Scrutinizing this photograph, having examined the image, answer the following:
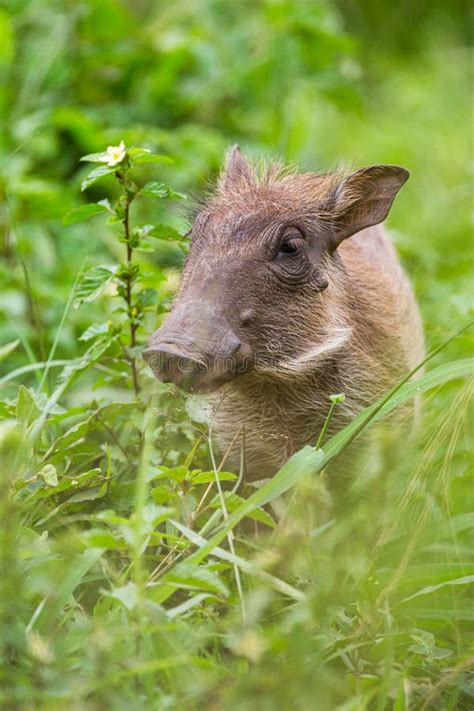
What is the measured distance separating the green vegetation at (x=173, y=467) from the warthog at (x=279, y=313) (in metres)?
0.16

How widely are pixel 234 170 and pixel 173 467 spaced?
1.07 metres

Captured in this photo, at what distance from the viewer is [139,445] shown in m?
2.99

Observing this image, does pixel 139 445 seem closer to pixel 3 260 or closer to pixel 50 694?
pixel 50 694

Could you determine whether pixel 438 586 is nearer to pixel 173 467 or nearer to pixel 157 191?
pixel 173 467

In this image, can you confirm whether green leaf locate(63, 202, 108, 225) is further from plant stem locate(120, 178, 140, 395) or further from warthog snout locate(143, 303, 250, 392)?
warthog snout locate(143, 303, 250, 392)

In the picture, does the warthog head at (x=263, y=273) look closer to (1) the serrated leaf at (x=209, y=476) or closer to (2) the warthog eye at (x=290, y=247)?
(2) the warthog eye at (x=290, y=247)

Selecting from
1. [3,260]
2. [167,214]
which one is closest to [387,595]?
[3,260]

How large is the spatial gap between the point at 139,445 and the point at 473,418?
105 cm

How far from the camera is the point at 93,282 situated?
305 centimetres

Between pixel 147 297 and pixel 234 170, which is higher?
pixel 234 170

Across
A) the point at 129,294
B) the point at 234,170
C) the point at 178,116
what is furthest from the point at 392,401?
the point at 178,116

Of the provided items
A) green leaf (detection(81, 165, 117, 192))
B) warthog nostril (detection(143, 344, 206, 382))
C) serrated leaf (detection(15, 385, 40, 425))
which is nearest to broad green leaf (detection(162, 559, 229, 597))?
warthog nostril (detection(143, 344, 206, 382))

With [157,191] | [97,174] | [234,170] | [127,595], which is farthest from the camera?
[234,170]

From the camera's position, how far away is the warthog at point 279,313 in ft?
9.05
